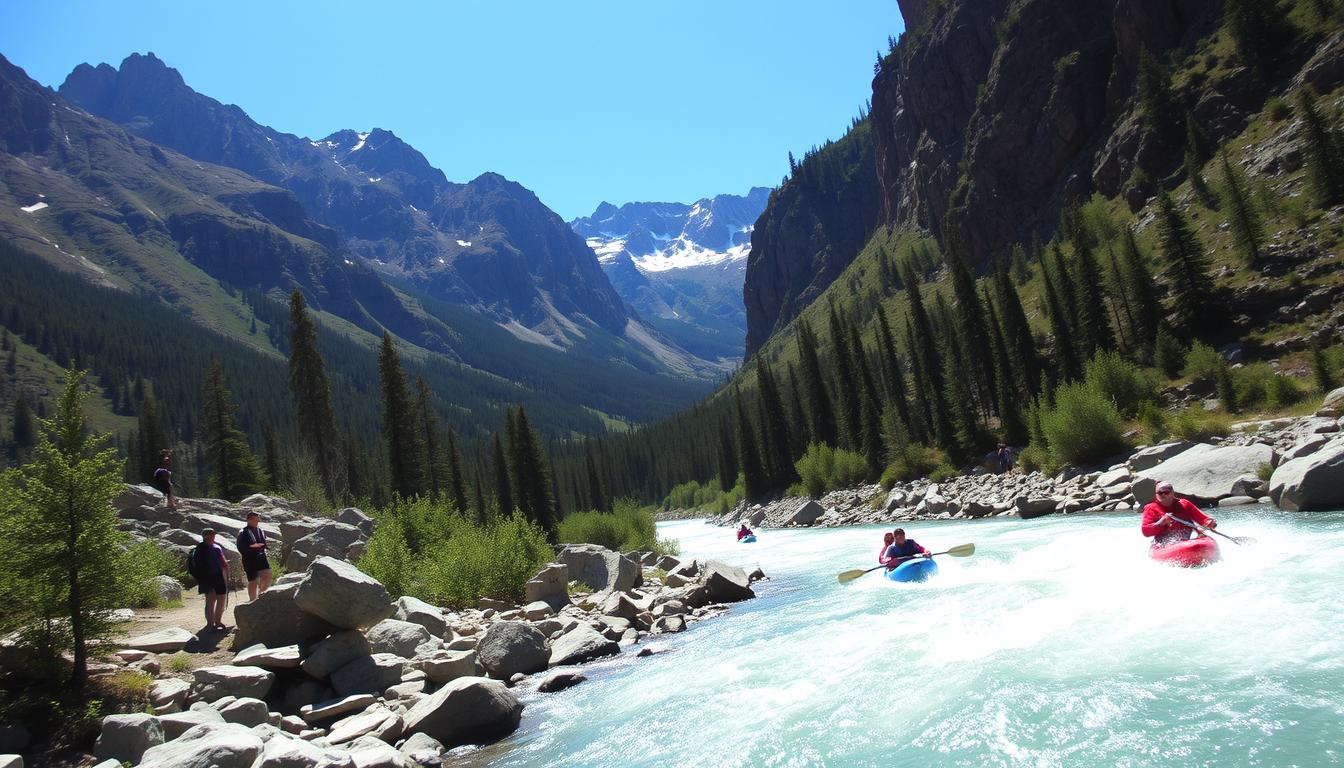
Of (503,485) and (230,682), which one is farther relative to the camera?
(503,485)

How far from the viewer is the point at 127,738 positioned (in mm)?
10812

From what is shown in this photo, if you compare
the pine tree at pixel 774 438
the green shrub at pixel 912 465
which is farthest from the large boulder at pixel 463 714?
the pine tree at pixel 774 438

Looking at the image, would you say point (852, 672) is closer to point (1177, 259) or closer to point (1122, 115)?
point (1177, 259)

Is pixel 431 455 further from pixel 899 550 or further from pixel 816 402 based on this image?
pixel 899 550

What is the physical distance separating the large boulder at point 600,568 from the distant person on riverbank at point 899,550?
36.2ft

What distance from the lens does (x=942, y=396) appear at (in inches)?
2768

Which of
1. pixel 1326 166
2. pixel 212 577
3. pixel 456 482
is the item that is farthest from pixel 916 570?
pixel 1326 166

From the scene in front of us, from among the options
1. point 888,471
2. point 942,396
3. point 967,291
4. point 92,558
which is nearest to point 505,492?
point 888,471

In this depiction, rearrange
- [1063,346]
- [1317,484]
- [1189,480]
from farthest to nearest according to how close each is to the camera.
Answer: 1. [1063,346]
2. [1189,480]
3. [1317,484]

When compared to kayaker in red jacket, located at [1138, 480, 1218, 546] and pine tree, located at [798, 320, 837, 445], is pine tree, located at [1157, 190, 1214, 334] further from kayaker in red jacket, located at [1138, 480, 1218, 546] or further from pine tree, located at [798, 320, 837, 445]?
kayaker in red jacket, located at [1138, 480, 1218, 546]

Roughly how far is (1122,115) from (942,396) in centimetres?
6523

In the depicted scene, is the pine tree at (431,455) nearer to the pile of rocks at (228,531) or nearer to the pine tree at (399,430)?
the pine tree at (399,430)

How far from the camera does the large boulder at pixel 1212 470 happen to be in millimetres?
28328

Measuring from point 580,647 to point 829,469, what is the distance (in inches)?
2570
